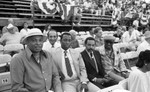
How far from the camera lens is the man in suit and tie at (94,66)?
2.92 metres

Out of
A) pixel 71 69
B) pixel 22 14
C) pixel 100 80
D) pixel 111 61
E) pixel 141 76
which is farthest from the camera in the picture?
pixel 22 14

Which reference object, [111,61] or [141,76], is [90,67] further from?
[141,76]

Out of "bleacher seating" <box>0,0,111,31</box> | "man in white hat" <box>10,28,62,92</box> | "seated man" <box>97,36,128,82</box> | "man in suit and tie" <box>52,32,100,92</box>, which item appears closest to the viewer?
"man in white hat" <box>10,28,62,92</box>

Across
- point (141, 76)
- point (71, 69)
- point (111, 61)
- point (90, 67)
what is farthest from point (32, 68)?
point (111, 61)

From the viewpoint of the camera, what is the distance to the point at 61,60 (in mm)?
2766

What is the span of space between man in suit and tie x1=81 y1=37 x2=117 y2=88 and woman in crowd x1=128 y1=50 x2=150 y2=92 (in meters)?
0.83

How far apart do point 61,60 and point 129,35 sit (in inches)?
190

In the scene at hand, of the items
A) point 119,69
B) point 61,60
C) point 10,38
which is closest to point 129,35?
point 119,69

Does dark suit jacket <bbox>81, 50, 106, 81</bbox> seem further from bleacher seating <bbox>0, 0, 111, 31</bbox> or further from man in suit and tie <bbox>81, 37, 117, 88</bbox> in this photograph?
bleacher seating <bbox>0, 0, 111, 31</bbox>

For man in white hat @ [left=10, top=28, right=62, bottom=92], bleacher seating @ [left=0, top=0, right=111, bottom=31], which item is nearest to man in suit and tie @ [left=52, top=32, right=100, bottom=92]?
man in white hat @ [left=10, top=28, right=62, bottom=92]

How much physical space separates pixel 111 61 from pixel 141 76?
128cm

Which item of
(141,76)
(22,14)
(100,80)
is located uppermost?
(22,14)

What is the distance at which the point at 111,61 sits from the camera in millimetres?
3307

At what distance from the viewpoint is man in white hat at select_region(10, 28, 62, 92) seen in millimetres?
2025
